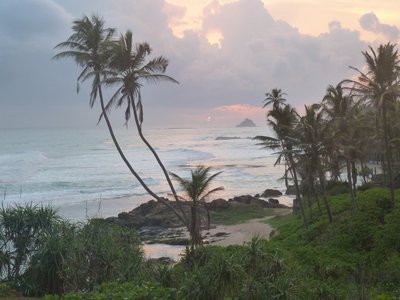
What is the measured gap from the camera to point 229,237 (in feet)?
123

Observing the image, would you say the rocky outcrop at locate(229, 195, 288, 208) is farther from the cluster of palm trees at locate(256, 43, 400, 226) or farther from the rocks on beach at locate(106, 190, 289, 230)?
the cluster of palm trees at locate(256, 43, 400, 226)

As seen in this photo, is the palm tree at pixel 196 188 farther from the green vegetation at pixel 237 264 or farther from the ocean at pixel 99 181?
the ocean at pixel 99 181

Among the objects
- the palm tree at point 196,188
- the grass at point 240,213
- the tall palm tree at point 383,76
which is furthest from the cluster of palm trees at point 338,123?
the grass at point 240,213

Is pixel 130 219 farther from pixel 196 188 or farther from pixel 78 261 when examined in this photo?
pixel 78 261

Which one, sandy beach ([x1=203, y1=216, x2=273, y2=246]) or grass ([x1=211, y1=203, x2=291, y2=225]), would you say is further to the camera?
grass ([x1=211, y1=203, x2=291, y2=225])

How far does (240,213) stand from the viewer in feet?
152

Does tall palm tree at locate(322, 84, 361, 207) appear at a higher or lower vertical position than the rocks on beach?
higher

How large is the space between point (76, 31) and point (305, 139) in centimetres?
1419

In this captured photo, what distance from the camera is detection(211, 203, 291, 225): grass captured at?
44047mm

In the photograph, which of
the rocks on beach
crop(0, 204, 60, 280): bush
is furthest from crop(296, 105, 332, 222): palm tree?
the rocks on beach

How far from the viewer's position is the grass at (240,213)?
44.0 meters

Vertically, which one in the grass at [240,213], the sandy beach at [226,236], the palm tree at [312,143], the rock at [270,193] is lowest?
the sandy beach at [226,236]

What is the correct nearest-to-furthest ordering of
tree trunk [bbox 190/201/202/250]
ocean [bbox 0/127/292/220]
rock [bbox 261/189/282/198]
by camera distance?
1. tree trunk [bbox 190/201/202/250]
2. ocean [bbox 0/127/292/220]
3. rock [bbox 261/189/282/198]

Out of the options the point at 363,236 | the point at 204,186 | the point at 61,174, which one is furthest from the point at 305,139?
the point at 61,174
